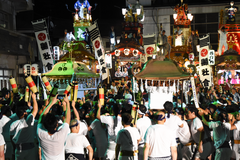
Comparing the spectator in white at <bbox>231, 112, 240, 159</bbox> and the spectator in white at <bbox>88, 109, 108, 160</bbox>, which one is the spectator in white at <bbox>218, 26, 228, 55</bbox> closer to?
the spectator in white at <bbox>231, 112, 240, 159</bbox>

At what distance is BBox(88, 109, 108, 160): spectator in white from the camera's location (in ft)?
20.0

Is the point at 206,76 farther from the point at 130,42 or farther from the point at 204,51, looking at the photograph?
the point at 130,42

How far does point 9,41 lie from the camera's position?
19.9m

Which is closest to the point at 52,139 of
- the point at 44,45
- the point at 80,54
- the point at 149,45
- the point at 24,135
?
the point at 24,135

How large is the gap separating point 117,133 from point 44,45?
9971mm

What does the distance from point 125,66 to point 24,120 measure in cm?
2125

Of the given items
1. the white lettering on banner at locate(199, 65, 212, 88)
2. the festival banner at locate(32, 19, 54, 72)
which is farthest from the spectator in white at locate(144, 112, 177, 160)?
the festival banner at locate(32, 19, 54, 72)

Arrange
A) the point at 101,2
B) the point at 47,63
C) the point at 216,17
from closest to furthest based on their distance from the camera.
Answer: the point at 47,63
the point at 216,17
the point at 101,2

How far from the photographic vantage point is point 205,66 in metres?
14.0

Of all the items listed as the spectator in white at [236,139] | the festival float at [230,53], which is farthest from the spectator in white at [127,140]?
the festival float at [230,53]

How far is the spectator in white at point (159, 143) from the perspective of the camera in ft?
14.3

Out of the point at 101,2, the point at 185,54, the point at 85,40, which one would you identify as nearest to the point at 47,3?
the point at 101,2

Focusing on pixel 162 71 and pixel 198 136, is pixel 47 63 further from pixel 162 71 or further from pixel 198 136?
pixel 198 136

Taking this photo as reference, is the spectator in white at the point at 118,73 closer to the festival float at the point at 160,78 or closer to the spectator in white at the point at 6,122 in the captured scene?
the festival float at the point at 160,78
